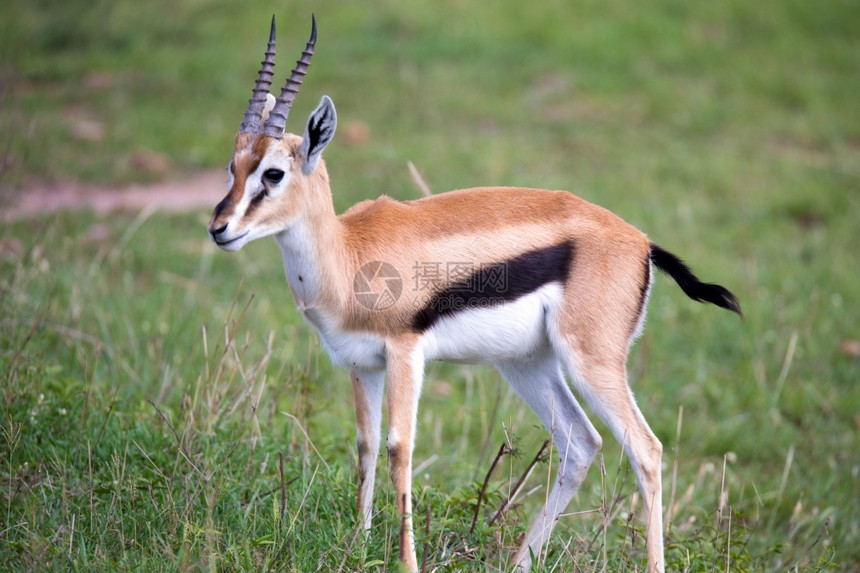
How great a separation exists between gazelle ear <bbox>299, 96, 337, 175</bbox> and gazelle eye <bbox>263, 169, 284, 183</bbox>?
11 cm

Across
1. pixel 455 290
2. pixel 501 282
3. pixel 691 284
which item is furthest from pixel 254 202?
pixel 691 284

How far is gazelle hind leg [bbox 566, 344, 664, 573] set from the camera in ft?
12.0

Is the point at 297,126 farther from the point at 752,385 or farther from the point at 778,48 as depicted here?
the point at 778,48

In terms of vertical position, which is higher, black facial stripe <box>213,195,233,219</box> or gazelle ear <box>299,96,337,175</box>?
gazelle ear <box>299,96,337,175</box>

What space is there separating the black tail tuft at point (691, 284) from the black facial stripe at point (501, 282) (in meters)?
0.50

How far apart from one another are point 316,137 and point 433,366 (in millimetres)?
3523

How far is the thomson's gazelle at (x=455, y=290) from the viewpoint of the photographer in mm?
3553

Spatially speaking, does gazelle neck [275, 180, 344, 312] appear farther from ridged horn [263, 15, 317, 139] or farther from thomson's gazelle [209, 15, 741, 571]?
ridged horn [263, 15, 317, 139]

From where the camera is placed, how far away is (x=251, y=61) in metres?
11.9

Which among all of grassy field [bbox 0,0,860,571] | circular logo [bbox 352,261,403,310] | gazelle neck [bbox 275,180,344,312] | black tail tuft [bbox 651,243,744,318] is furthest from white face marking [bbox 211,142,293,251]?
black tail tuft [bbox 651,243,744,318]

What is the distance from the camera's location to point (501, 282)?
12.2 feet

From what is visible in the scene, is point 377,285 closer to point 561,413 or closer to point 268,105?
point 268,105

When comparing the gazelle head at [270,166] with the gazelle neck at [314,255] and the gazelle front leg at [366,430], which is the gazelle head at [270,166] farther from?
the gazelle front leg at [366,430]

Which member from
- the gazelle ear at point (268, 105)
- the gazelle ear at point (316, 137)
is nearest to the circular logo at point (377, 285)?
the gazelle ear at point (316, 137)
